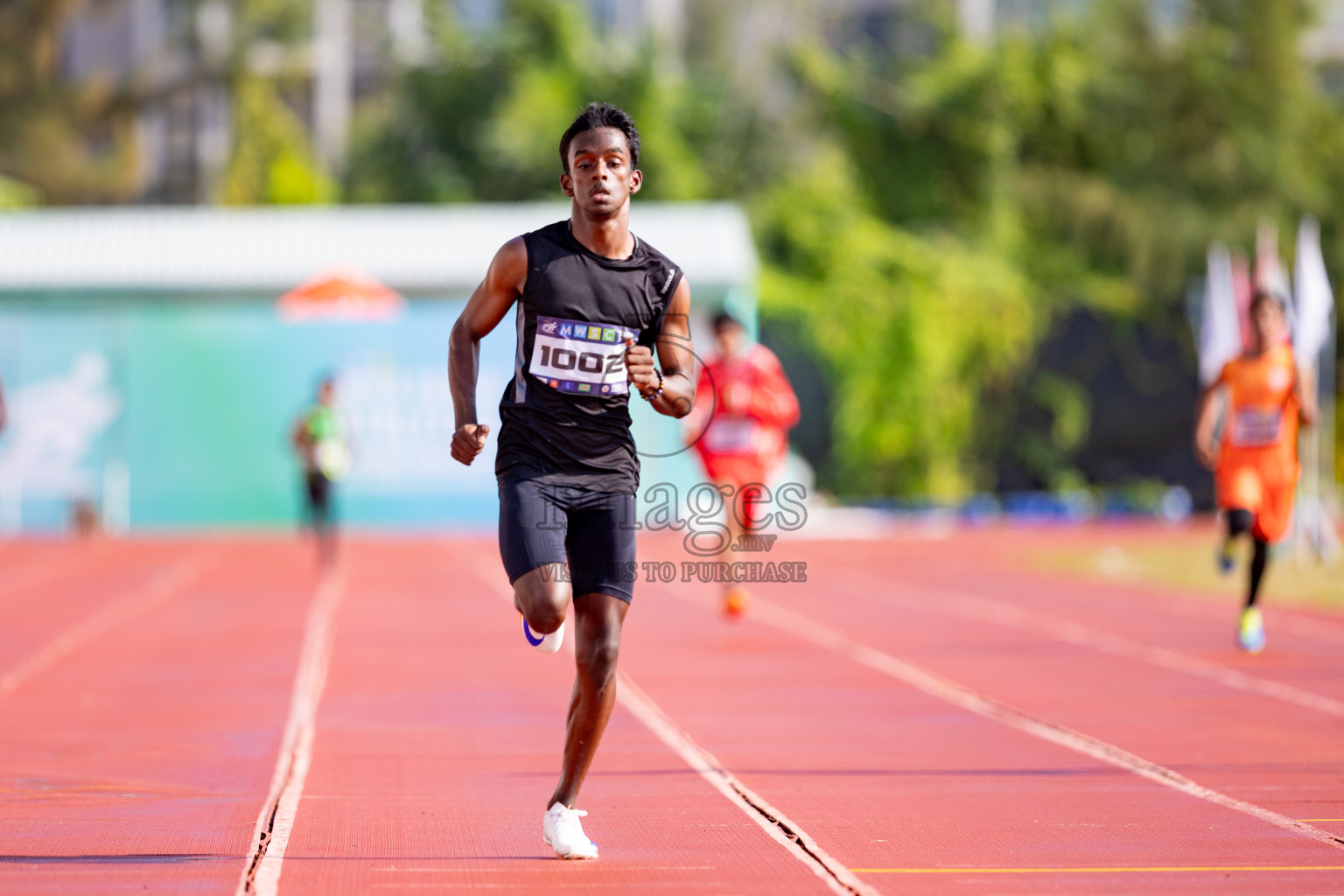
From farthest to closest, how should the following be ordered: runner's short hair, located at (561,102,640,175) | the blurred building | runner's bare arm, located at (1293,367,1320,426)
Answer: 1. the blurred building
2. runner's bare arm, located at (1293,367,1320,426)
3. runner's short hair, located at (561,102,640,175)

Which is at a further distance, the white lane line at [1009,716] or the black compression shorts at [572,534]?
the white lane line at [1009,716]

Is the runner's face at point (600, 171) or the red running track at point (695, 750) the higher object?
the runner's face at point (600, 171)

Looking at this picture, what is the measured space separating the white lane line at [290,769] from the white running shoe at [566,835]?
2.55 ft

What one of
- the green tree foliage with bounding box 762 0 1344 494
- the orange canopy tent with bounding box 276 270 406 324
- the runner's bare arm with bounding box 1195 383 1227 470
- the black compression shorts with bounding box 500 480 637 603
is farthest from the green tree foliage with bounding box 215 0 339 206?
the black compression shorts with bounding box 500 480 637 603

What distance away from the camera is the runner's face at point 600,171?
596 cm

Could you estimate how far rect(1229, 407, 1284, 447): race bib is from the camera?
12.4m

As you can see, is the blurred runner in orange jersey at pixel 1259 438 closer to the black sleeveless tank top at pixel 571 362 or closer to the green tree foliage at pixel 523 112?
the black sleeveless tank top at pixel 571 362

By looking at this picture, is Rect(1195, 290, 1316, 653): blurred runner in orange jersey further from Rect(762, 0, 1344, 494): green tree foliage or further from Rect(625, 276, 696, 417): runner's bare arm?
Rect(762, 0, 1344, 494): green tree foliage

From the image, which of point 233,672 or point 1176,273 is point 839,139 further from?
point 233,672

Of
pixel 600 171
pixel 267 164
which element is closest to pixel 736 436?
pixel 600 171

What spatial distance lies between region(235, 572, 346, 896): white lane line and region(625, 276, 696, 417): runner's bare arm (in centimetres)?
174

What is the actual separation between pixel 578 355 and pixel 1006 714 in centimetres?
428

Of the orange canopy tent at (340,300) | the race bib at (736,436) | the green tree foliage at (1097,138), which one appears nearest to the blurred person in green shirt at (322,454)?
the race bib at (736,436)

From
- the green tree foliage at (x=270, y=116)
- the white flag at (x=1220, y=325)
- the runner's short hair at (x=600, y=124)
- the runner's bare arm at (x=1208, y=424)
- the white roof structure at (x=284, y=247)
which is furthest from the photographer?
the green tree foliage at (x=270, y=116)
